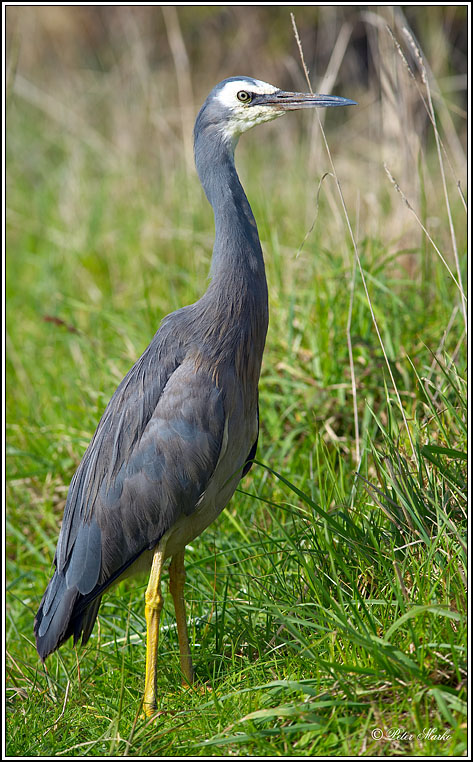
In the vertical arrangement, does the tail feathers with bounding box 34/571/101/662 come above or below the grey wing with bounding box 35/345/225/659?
below

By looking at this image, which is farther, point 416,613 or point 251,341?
point 251,341

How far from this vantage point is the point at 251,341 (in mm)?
3262

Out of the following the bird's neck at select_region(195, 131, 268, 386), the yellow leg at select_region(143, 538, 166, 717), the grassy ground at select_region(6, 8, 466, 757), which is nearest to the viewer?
the grassy ground at select_region(6, 8, 466, 757)

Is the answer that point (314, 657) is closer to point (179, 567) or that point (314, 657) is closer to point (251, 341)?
point (179, 567)

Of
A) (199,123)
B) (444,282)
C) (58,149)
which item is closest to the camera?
(199,123)

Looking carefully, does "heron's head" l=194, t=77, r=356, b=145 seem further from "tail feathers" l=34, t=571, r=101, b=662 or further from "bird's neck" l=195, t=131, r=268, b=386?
"tail feathers" l=34, t=571, r=101, b=662

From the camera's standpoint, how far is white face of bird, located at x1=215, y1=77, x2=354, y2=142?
3.24 metres

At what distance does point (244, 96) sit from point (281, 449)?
2002 millimetres

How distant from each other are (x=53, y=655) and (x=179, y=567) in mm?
864

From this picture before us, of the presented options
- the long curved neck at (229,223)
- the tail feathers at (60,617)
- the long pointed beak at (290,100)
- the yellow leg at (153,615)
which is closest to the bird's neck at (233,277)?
the long curved neck at (229,223)

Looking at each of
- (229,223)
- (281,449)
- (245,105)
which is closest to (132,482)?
(229,223)

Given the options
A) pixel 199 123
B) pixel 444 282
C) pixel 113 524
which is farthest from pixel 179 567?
pixel 444 282

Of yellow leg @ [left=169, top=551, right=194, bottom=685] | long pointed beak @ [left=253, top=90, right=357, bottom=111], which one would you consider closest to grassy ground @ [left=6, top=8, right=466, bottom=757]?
yellow leg @ [left=169, top=551, right=194, bottom=685]

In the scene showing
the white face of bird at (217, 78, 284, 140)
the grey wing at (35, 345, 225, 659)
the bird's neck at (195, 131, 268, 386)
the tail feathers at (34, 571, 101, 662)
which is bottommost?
the tail feathers at (34, 571, 101, 662)
